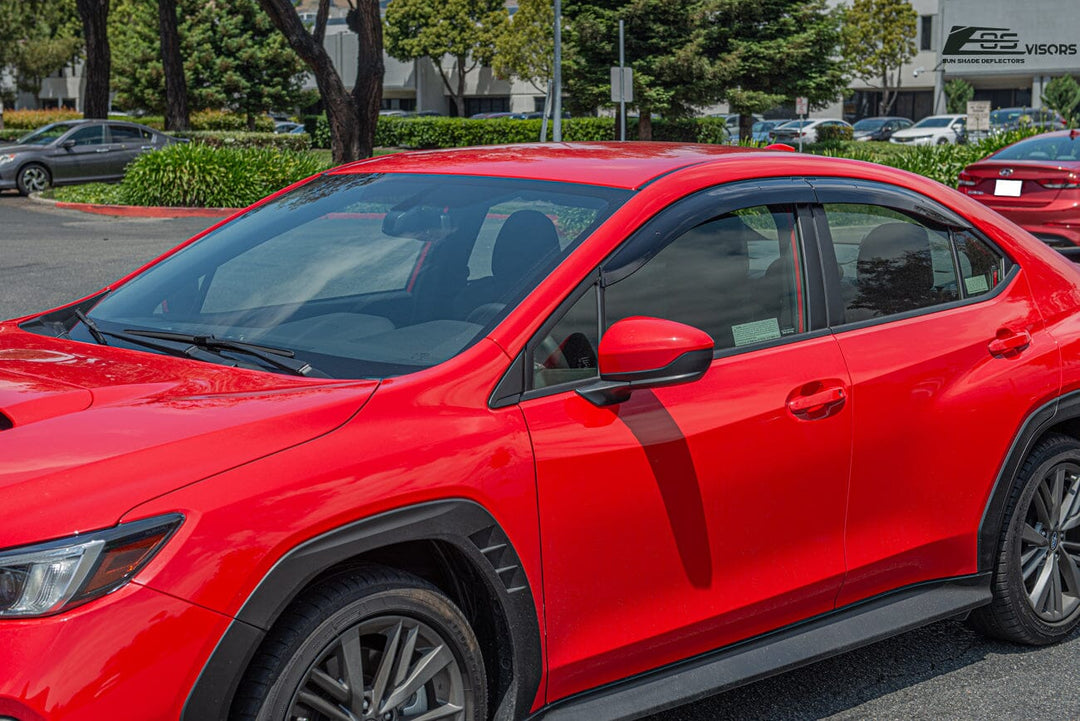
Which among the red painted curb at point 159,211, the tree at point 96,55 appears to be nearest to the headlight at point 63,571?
the red painted curb at point 159,211

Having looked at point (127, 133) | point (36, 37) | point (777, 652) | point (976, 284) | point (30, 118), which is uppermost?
point (36, 37)

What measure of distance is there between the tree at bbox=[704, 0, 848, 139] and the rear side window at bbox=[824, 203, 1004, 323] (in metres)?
40.7

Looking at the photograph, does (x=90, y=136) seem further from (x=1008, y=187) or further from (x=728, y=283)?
(x=728, y=283)

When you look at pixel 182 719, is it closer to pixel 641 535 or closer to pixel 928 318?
pixel 641 535

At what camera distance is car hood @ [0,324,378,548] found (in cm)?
249

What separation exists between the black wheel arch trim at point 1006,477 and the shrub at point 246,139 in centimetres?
2414

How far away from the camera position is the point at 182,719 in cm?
251

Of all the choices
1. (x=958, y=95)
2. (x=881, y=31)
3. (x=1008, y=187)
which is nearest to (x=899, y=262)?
(x=1008, y=187)

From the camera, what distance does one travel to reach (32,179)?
27328 mm

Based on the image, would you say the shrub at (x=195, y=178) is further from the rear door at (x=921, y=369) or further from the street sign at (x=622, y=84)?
the rear door at (x=921, y=369)

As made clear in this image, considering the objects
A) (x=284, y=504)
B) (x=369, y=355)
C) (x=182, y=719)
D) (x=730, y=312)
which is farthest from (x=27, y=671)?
(x=730, y=312)

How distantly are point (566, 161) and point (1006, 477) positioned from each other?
5.69ft

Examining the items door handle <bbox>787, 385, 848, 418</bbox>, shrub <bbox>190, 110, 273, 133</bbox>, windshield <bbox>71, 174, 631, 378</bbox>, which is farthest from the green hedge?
shrub <bbox>190, 110, 273, 133</bbox>

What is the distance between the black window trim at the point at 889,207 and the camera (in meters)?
3.91
